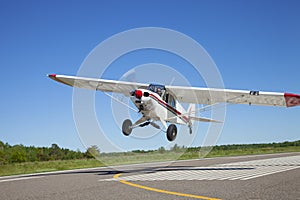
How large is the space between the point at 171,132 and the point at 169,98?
2.37 m

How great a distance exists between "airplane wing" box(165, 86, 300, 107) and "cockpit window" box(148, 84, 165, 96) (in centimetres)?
49

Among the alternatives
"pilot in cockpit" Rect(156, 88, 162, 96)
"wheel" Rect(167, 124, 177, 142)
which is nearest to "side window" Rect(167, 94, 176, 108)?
"pilot in cockpit" Rect(156, 88, 162, 96)

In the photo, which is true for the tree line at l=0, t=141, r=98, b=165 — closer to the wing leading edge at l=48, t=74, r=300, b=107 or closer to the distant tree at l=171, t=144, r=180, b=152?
the wing leading edge at l=48, t=74, r=300, b=107

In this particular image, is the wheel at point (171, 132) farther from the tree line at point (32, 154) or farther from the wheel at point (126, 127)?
the tree line at point (32, 154)

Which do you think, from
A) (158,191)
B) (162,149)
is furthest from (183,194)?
(162,149)

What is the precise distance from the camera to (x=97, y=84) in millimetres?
20109

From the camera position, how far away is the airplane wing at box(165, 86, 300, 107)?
62.2 feet

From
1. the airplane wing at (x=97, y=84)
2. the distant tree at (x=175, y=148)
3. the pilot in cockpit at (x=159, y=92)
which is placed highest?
the airplane wing at (x=97, y=84)

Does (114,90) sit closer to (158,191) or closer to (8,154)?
(158,191)

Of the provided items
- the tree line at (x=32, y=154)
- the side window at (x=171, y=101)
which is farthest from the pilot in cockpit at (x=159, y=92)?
the tree line at (x=32, y=154)

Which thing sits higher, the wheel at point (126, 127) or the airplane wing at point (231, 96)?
the airplane wing at point (231, 96)

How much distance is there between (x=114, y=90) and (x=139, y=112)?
10.3ft

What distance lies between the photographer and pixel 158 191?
8711mm

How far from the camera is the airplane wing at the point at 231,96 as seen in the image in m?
19.0
